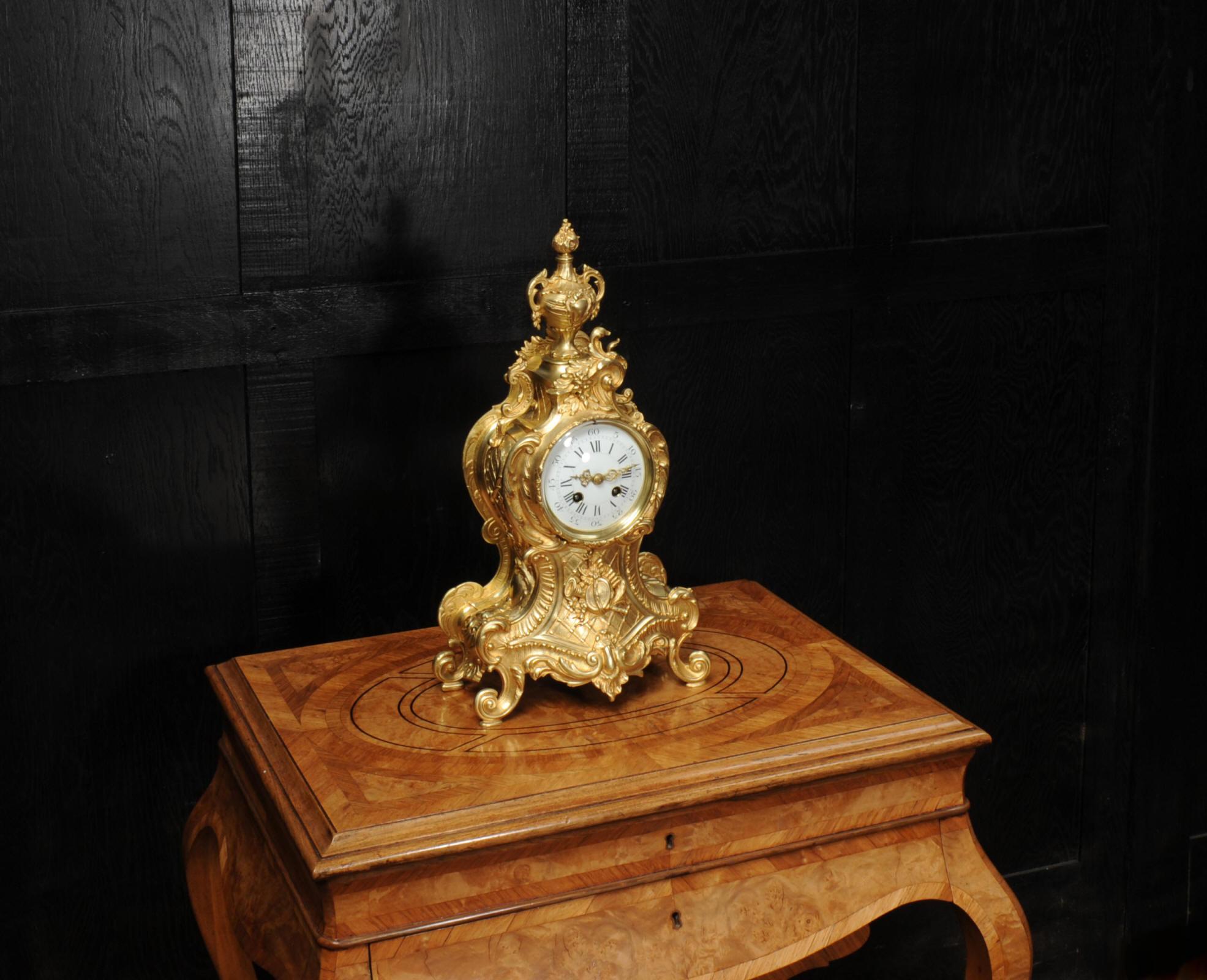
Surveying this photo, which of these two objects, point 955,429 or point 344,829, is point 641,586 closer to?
point 344,829

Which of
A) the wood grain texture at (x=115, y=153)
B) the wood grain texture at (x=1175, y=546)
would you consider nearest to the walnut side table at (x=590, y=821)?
the wood grain texture at (x=115, y=153)

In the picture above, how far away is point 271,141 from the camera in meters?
2.26

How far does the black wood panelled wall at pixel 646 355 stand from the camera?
2.24 m

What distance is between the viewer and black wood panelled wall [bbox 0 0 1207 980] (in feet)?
7.34

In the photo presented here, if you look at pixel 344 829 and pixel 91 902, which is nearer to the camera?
pixel 344 829

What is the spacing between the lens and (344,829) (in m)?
1.76

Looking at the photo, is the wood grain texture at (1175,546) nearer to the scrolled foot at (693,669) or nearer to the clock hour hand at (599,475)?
the scrolled foot at (693,669)

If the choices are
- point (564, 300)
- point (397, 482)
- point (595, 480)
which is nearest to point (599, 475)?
point (595, 480)

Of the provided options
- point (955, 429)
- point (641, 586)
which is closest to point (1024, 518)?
point (955, 429)

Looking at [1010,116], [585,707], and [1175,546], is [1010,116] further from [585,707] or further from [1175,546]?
[585,707]

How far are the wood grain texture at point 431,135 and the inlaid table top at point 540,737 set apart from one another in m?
0.58

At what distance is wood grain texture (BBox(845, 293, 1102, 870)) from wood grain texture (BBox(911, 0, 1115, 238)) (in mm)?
166

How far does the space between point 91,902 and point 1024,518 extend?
1.69 meters

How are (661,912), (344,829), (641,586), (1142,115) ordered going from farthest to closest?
(1142,115)
(641,586)
(661,912)
(344,829)
